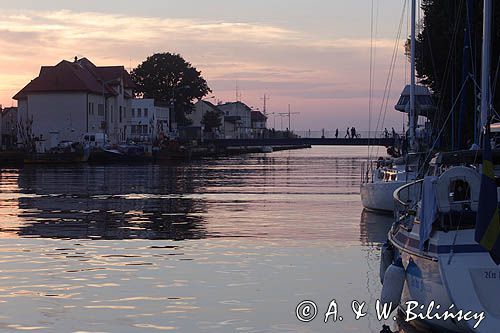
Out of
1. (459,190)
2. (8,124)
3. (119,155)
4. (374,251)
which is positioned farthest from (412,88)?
(8,124)

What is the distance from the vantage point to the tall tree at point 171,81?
614ft

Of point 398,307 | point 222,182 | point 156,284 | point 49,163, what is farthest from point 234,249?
point 49,163

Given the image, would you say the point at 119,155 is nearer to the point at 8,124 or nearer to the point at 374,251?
the point at 8,124

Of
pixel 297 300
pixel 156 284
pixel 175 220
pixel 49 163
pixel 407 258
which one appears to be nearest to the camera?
pixel 407 258

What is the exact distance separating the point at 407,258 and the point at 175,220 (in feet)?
64.9

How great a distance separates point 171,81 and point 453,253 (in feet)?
574

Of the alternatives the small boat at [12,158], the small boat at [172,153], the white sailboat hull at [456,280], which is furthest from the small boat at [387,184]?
the small boat at [172,153]

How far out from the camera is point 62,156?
10569cm

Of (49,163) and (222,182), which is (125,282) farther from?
(49,163)

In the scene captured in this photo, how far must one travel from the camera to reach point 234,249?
27031 mm

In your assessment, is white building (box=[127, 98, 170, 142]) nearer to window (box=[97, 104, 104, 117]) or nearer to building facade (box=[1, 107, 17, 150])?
building facade (box=[1, 107, 17, 150])

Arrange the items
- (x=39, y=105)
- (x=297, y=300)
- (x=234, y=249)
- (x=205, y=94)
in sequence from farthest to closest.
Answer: (x=205, y=94)
(x=39, y=105)
(x=234, y=249)
(x=297, y=300)

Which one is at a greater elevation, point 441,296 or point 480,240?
point 480,240

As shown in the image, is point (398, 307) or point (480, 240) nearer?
point (480, 240)
